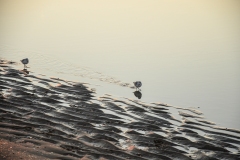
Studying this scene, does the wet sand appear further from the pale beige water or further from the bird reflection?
the pale beige water

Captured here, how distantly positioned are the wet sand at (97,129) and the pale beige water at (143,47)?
2.27 metres

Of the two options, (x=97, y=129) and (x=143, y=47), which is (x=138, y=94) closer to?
(x=97, y=129)

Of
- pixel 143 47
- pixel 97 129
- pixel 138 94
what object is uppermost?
pixel 143 47

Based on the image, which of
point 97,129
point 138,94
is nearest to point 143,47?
point 138,94

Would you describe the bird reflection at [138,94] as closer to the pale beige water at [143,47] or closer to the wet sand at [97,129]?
the pale beige water at [143,47]

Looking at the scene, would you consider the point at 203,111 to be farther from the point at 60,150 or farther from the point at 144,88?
the point at 60,150

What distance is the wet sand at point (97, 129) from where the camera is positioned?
41.8 ft

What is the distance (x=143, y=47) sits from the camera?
33062 millimetres

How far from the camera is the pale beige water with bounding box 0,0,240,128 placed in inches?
874

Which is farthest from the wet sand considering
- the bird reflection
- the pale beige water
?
the pale beige water

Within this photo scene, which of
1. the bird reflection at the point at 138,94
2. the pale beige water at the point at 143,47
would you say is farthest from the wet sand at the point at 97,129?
the pale beige water at the point at 143,47

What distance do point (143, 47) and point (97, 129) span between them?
1934 cm

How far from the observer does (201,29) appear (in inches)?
1638

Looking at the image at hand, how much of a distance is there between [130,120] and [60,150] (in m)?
4.32
